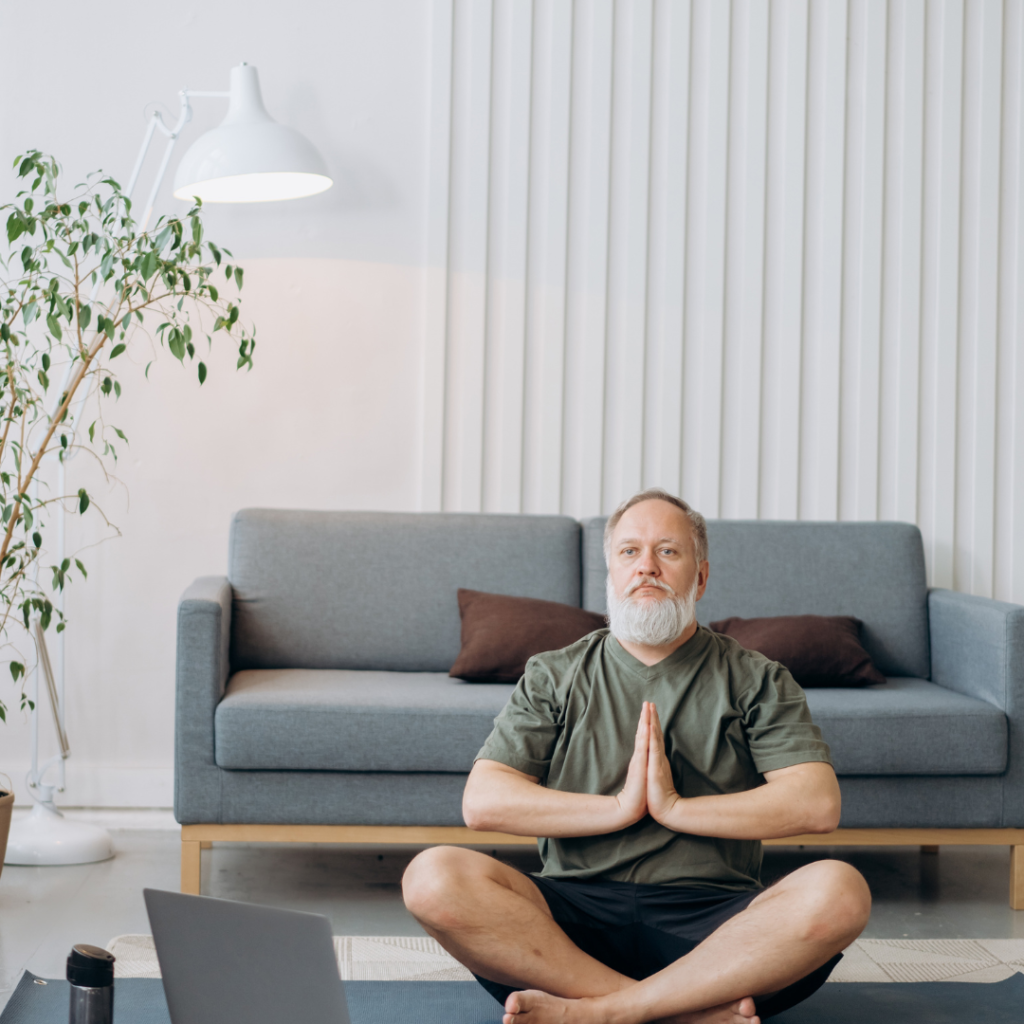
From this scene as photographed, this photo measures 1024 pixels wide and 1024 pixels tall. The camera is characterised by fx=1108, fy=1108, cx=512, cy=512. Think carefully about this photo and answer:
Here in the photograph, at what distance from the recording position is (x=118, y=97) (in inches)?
132

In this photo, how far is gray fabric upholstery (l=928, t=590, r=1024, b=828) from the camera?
2.62 m

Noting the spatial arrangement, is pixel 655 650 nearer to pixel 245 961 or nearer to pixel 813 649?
pixel 245 961

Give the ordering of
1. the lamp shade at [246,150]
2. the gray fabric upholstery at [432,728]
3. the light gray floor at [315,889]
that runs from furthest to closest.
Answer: the lamp shade at [246,150], the gray fabric upholstery at [432,728], the light gray floor at [315,889]

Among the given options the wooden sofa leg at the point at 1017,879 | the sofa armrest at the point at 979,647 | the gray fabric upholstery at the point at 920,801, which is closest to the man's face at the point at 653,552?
the gray fabric upholstery at the point at 920,801

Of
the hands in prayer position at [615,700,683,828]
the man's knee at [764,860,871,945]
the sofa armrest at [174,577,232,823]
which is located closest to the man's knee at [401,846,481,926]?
the hands in prayer position at [615,700,683,828]

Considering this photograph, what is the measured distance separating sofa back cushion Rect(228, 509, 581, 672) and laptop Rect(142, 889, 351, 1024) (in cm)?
188

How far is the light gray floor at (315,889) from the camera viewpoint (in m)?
2.36

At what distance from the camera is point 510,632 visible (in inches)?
110

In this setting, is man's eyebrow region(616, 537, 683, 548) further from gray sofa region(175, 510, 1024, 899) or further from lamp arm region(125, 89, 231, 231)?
lamp arm region(125, 89, 231, 231)

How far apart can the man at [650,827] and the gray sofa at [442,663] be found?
0.74 metres

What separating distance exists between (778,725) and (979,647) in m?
1.28

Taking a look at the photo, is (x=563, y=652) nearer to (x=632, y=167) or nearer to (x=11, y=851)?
(x=11, y=851)

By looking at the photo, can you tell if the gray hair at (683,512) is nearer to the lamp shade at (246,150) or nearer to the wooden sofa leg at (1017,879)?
the wooden sofa leg at (1017,879)

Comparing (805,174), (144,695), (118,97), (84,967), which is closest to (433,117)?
(118,97)
